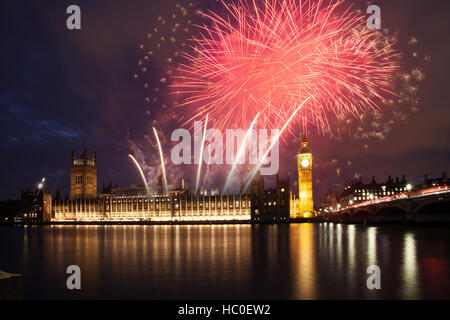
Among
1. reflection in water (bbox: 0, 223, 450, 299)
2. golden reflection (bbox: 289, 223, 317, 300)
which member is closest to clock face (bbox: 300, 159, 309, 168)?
reflection in water (bbox: 0, 223, 450, 299)

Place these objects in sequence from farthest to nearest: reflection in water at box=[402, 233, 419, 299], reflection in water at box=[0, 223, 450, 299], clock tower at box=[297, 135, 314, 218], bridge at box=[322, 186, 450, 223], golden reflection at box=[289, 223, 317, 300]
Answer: clock tower at box=[297, 135, 314, 218], bridge at box=[322, 186, 450, 223], reflection in water at box=[0, 223, 450, 299], golden reflection at box=[289, 223, 317, 300], reflection in water at box=[402, 233, 419, 299]

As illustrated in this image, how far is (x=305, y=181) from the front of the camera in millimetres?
153250

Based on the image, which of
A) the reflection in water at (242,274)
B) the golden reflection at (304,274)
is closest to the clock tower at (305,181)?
the reflection in water at (242,274)

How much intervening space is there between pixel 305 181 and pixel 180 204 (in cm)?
4550

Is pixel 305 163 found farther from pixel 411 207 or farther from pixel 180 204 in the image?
pixel 411 207

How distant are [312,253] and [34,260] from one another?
21642 millimetres

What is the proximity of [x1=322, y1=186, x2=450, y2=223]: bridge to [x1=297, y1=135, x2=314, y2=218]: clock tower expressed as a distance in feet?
31.4

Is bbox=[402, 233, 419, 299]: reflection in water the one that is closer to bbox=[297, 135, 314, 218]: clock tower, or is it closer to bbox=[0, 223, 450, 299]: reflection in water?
bbox=[0, 223, 450, 299]: reflection in water

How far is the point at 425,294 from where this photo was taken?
56.9 feet

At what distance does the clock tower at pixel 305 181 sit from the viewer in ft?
480

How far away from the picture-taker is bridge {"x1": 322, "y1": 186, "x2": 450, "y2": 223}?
68.3 m

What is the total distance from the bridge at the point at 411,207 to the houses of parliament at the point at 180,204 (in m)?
18.1

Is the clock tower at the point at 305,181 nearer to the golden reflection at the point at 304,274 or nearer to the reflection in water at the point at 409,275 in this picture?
the golden reflection at the point at 304,274
